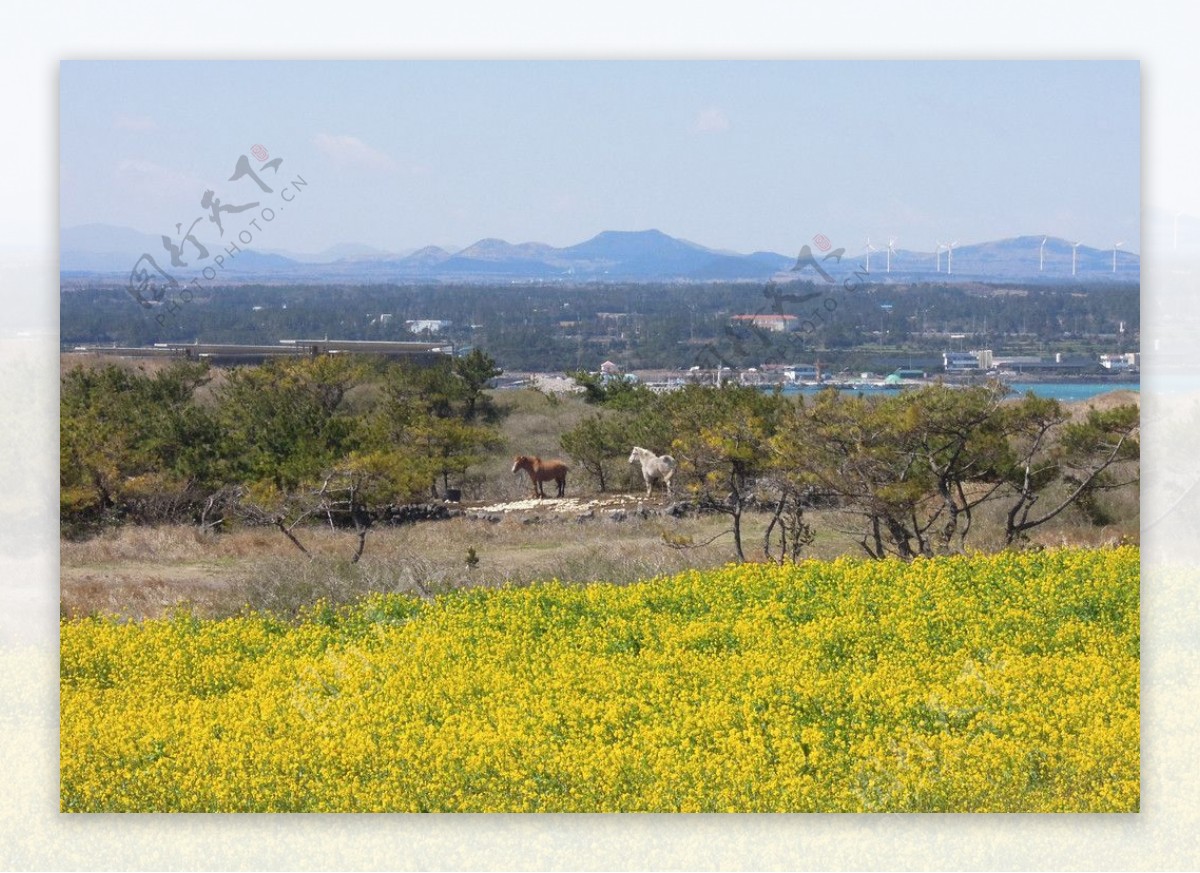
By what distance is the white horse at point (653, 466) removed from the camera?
7.84m

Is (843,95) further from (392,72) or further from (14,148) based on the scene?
(14,148)

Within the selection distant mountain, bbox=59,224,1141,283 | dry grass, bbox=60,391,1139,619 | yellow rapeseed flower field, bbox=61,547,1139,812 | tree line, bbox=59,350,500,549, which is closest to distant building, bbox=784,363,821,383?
distant mountain, bbox=59,224,1141,283

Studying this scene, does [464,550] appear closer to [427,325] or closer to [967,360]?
[427,325]

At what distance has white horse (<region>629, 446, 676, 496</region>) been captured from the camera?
25.7 feet

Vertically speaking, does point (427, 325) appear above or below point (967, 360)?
above

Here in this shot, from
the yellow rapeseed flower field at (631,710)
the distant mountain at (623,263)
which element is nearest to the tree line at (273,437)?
the distant mountain at (623,263)

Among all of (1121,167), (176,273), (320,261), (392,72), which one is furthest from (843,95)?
(176,273)

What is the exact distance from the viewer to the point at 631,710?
5.25 m

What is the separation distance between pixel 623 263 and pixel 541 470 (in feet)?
6.35

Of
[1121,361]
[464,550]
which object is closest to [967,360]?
[1121,361]

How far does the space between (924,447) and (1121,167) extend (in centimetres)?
195

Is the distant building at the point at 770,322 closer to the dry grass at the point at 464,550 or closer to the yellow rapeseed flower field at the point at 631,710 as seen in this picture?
the dry grass at the point at 464,550

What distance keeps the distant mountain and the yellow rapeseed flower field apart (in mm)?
1375

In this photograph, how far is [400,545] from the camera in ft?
23.7
